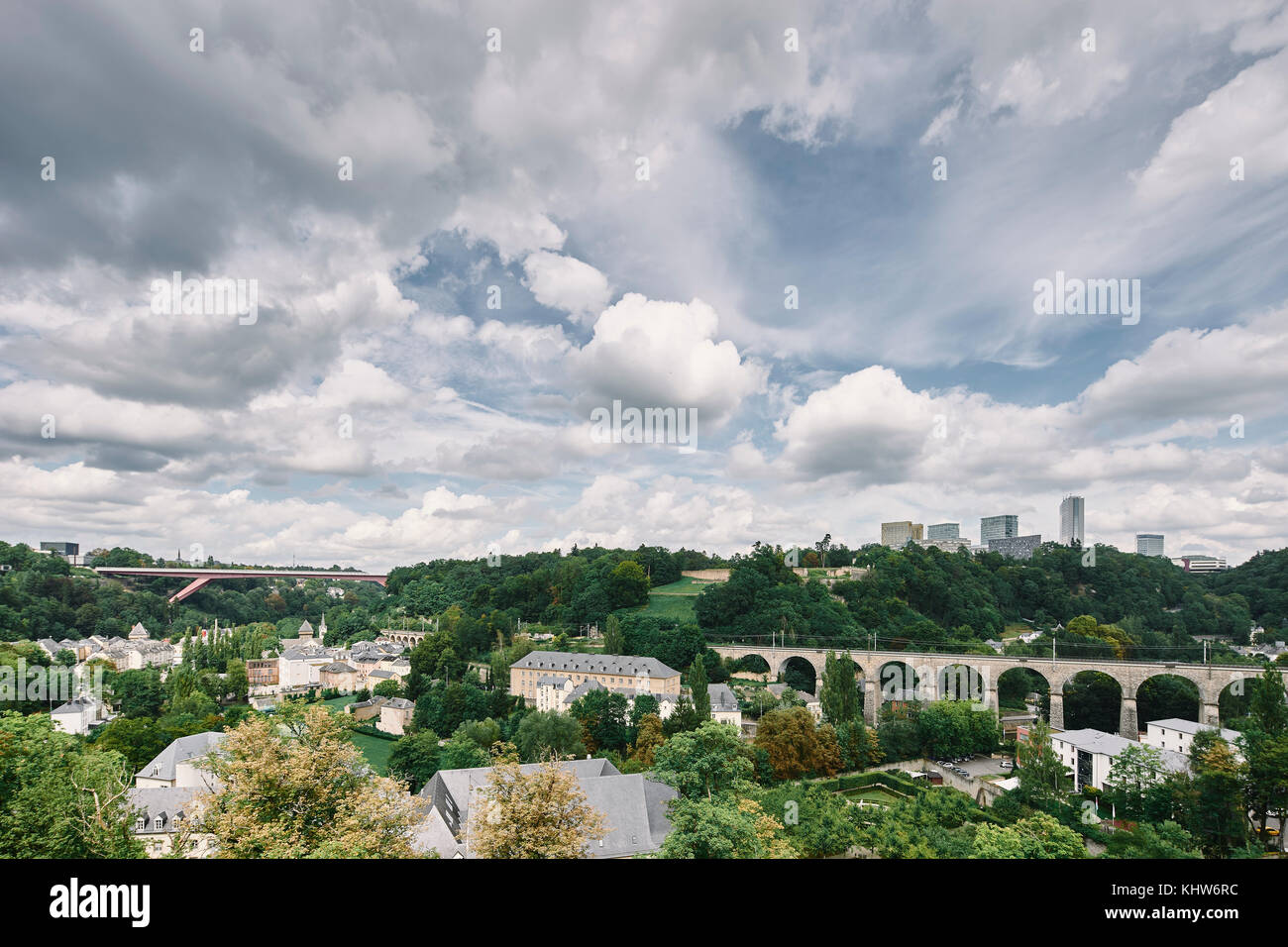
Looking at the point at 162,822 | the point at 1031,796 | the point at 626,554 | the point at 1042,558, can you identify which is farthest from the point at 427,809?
the point at 1042,558

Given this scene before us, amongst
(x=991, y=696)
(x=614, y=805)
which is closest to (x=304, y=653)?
(x=614, y=805)

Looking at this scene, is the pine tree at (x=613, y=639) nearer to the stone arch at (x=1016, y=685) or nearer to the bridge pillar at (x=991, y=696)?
the bridge pillar at (x=991, y=696)

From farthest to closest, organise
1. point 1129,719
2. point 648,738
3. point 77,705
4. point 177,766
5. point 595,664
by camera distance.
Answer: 1. point 595,664
2. point 1129,719
3. point 77,705
4. point 648,738
5. point 177,766

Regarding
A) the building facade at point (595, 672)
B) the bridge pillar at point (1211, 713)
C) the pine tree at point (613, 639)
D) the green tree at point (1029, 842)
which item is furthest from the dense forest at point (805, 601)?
the green tree at point (1029, 842)

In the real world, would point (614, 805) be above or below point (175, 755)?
above

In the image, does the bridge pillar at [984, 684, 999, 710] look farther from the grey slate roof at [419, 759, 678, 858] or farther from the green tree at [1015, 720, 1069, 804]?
the grey slate roof at [419, 759, 678, 858]

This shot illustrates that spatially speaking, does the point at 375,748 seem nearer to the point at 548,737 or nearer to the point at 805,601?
the point at 548,737

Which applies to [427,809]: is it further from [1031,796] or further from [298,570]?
[298,570]
